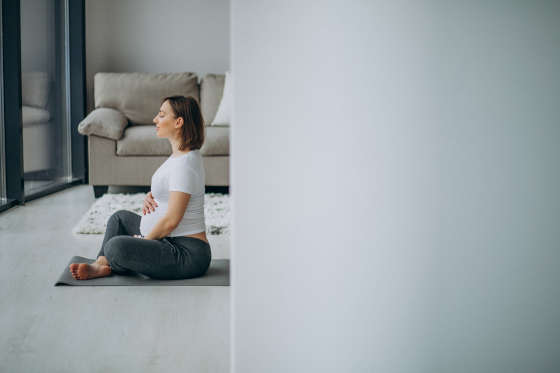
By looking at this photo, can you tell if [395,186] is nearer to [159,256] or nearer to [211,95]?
[159,256]

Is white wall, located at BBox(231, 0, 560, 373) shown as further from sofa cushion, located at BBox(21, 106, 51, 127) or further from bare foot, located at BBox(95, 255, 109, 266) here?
sofa cushion, located at BBox(21, 106, 51, 127)

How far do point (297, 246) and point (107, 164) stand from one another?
348cm

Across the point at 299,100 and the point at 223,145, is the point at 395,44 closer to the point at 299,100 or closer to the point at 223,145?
the point at 299,100

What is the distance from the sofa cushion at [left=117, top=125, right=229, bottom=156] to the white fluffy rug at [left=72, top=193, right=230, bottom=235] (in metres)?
0.30

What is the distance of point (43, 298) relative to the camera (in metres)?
→ 1.80

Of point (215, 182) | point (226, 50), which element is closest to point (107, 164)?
point (215, 182)

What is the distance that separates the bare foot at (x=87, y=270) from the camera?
196cm

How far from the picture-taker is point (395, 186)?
743 mm

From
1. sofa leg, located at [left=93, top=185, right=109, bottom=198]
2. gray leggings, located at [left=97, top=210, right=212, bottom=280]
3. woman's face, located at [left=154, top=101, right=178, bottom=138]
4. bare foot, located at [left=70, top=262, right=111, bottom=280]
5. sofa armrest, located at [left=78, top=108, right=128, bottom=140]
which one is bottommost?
sofa leg, located at [left=93, top=185, right=109, bottom=198]

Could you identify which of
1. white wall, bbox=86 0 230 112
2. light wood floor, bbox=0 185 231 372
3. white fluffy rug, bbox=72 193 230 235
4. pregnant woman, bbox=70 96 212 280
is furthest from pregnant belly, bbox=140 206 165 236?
white wall, bbox=86 0 230 112

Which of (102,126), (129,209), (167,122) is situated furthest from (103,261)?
(102,126)

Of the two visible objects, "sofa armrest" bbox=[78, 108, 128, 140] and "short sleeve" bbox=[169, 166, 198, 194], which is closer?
"short sleeve" bbox=[169, 166, 198, 194]

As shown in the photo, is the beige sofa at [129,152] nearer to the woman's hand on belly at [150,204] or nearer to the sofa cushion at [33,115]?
the sofa cushion at [33,115]

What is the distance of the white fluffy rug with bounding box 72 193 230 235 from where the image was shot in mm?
2830
